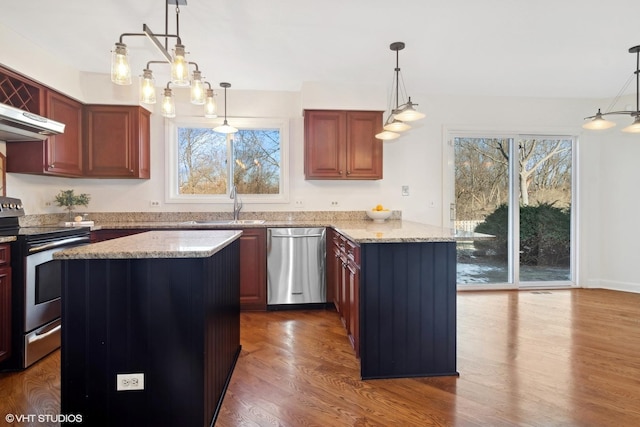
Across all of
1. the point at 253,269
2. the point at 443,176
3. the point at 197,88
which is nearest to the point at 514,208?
the point at 443,176

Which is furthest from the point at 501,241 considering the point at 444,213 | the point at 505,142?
the point at 505,142

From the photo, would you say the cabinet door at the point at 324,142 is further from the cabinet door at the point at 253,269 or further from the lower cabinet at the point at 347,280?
the cabinet door at the point at 253,269

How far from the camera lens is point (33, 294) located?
2.37 m

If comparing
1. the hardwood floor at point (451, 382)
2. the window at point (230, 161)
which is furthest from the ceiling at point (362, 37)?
the hardwood floor at point (451, 382)

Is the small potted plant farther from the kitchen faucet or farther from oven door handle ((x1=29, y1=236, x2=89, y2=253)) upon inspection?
the kitchen faucet

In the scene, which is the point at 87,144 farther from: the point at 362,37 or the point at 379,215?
the point at 379,215

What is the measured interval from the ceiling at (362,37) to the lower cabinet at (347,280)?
1.77 m

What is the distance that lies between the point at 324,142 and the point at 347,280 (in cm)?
181

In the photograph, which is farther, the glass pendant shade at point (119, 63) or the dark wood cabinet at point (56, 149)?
the dark wood cabinet at point (56, 149)

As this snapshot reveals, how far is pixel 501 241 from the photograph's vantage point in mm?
4438

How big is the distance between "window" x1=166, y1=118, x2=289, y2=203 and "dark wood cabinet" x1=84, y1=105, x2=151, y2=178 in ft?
1.52

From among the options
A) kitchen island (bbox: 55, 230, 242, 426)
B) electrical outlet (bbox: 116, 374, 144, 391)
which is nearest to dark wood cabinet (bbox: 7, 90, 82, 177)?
kitchen island (bbox: 55, 230, 242, 426)

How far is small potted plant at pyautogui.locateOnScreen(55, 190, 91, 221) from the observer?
3.60 m

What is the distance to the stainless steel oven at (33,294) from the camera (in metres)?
2.28
